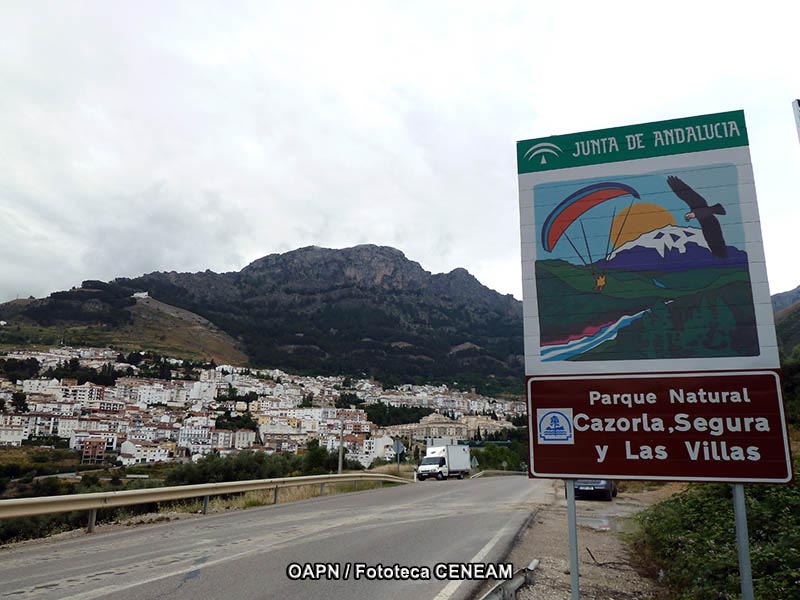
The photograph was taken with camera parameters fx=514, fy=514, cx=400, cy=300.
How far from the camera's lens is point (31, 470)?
3950 cm

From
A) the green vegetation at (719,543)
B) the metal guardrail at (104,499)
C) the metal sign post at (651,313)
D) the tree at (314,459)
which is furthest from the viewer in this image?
the tree at (314,459)

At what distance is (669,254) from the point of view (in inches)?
169

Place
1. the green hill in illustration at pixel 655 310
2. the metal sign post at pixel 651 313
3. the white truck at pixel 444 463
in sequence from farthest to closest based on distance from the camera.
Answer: the white truck at pixel 444 463, the green hill in illustration at pixel 655 310, the metal sign post at pixel 651 313

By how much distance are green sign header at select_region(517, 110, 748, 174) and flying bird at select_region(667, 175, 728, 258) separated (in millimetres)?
322

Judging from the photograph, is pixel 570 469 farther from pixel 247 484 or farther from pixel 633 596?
pixel 247 484

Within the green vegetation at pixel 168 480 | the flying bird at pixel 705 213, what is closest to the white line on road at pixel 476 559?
the flying bird at pixel 705 213

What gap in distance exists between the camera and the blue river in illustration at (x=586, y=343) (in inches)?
169

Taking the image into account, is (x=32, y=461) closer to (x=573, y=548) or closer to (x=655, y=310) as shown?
(x=573, y=548)

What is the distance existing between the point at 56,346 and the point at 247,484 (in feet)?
462

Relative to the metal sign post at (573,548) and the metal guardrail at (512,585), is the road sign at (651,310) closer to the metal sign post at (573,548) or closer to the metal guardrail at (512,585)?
the metal sign post at (573,548)

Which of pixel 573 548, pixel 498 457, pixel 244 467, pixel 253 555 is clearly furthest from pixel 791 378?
pixel 498 457

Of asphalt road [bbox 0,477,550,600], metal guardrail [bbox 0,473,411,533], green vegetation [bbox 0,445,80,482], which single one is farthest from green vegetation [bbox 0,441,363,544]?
asphalt road [bbox 0,477,550,600]

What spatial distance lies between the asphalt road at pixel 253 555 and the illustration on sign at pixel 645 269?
3.22 m

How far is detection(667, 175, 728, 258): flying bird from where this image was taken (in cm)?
416
